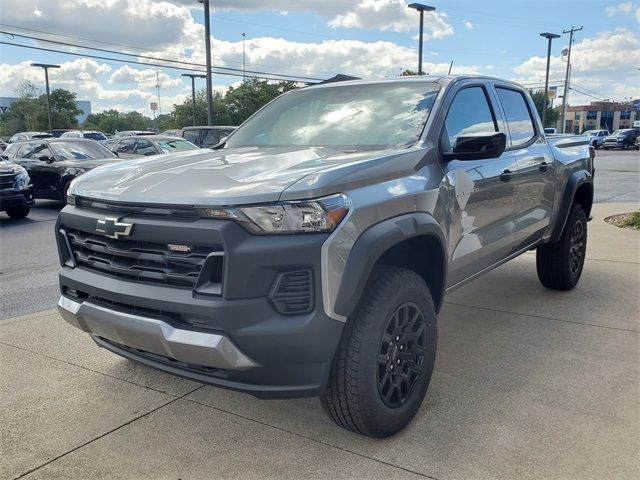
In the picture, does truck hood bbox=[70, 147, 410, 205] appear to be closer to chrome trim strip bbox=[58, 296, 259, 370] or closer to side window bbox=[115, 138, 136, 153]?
chrome trim strip bbox=[58, 296, 259, 370]

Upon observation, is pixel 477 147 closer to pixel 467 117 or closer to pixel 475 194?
pixel 475 194

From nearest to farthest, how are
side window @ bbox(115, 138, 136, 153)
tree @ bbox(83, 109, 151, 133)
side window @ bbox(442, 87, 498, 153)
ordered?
side window @ bbox(442, 87, 498, 153), side window @ bbox(115, 138, 136, 153), tree @ bbox(83, 109, 151, 133)

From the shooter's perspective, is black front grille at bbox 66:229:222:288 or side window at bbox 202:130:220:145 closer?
black front grille at bbox 66:229:222:288

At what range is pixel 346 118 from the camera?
3.82 metres

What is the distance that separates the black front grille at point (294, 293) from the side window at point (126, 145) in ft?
46.1

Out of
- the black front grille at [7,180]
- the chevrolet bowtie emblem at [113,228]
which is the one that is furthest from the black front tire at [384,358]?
the black front grille at [7,180]

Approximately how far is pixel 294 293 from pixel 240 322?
0.84 ft

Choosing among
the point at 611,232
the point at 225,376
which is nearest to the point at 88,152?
the point at 611,232

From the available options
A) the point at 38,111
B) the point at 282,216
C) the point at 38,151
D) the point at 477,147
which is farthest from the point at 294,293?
the point at 38,111

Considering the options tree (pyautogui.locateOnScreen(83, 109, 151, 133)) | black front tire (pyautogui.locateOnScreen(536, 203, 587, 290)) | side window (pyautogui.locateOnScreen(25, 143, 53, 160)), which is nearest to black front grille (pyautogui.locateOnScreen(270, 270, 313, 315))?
black front tire (pyautogui.locateOnScreen(536, 203, 587, 290))

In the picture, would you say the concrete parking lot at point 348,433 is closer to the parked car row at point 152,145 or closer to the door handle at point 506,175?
the door handle at point 506,175

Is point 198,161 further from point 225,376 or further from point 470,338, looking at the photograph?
point 470,338

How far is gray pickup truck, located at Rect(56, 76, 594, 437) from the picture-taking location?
2.44 meters

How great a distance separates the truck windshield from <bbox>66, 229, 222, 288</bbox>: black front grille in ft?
4.46
